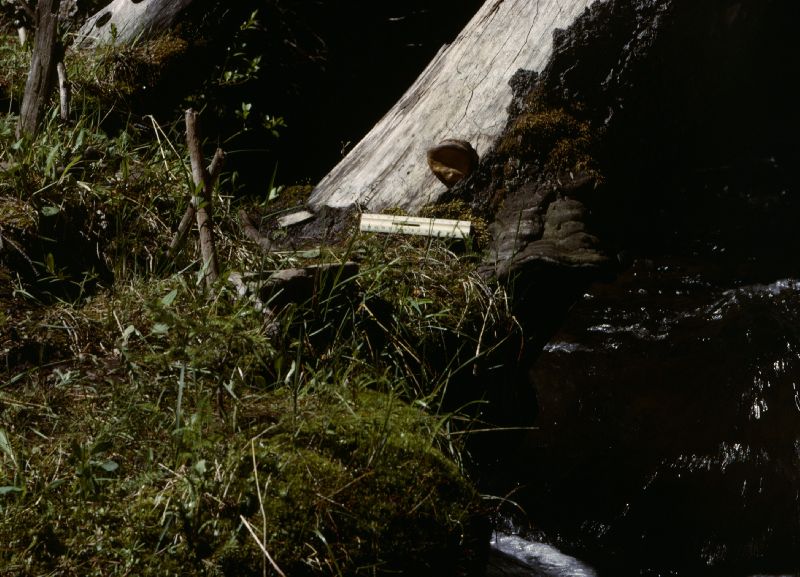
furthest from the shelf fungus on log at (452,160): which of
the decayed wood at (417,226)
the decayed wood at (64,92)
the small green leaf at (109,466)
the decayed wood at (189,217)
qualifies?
the small green leaf at (109,466)

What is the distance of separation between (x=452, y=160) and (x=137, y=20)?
243 centimetres

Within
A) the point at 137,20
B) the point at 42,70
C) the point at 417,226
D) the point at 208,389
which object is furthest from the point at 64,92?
the point at 208,389

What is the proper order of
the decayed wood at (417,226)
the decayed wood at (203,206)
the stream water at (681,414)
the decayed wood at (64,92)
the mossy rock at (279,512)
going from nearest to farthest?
the mossy rock at (279,512) → the decayed wood at (203,206) → the decayed wood at (417,226) → the stream water at (681,414) → the decayed wood at (64,92)

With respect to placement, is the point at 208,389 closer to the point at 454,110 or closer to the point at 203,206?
the point at 203,206

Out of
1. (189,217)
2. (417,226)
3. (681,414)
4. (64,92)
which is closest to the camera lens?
(189,217)

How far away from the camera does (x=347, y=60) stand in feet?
18.7

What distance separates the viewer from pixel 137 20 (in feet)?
15.8

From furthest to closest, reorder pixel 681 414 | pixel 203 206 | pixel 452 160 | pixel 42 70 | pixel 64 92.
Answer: pixel 681 414 < pixel 64 92 < pixel 42 70 < pixel 452 160 < pixel 203 206

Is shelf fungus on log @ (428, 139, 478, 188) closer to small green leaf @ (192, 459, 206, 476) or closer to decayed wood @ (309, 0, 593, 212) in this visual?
decayed wood @ (309, 0, 593, 212)

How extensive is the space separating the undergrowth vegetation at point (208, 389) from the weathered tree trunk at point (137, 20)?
3.41 ft

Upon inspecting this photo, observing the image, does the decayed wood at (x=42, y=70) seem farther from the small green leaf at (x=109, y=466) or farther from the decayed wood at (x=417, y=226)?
the small green leaf at (x=109, y=466)

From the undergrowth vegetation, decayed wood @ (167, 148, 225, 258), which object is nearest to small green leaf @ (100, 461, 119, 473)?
the undergrowth vegetation

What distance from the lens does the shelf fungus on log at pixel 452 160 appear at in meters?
3.65

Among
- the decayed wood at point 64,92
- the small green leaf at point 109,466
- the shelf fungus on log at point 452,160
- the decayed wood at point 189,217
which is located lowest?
the shelf fungus on log at point 452,160
